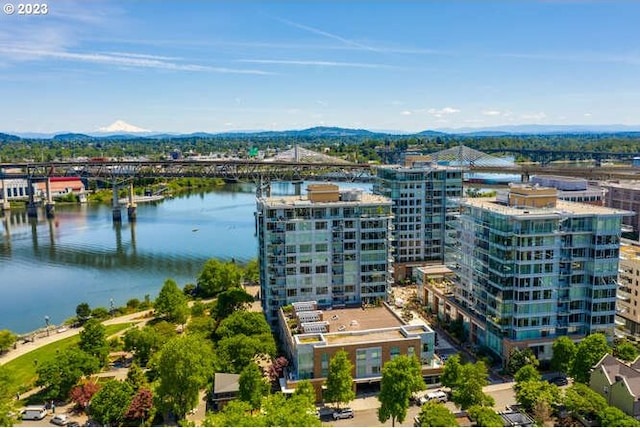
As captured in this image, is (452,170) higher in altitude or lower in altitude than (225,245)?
higher

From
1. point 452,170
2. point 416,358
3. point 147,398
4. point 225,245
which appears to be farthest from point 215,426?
point 225,245

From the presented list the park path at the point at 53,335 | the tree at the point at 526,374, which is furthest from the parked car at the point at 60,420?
the tree at the point at 526,374

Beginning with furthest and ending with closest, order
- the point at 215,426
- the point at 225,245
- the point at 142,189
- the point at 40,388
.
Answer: the point at 142,189 → the point at 225,245 → the point at 40,388 → the point at 215,426

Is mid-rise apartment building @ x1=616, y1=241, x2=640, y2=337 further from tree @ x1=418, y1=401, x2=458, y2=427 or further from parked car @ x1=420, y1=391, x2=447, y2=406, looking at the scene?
tree @ x1=418, y1=401, x2=458, y2=427

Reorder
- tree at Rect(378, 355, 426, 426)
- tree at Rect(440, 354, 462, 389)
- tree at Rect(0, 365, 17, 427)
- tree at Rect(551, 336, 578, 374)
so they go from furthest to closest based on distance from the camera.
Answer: tree at Rect(551, 336, 578, 374)
tree at Rect(440, 354, 462, 389)
tree at Rect(378, 355, 426, 426)
tree at Rect(0, 365, 17, 427)

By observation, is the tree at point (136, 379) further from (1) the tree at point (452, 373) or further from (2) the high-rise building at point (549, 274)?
(2) the high-rise building at point (549, 274)

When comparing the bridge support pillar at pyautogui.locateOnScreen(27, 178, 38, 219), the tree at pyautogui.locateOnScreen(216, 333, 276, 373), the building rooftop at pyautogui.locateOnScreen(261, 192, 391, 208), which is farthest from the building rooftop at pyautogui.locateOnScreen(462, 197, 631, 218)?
the bridge support pillar at pyautogui.locateOnScreen(27, 178, 38, 219)

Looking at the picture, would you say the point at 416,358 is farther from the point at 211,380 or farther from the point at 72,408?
the point at 72,408
